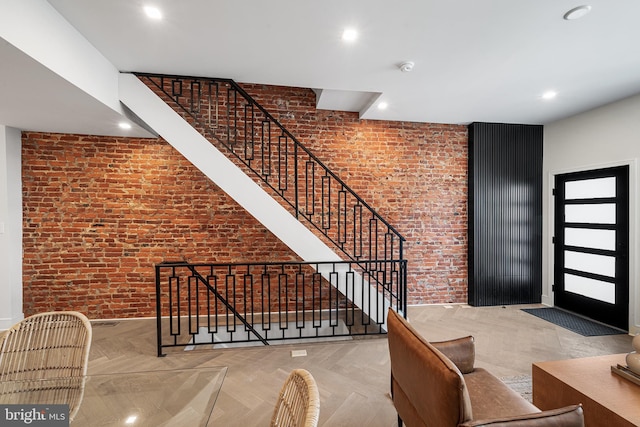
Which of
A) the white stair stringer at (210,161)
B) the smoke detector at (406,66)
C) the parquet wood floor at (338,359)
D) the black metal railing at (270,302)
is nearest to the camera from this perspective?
the parquet wood floor at (338,359)

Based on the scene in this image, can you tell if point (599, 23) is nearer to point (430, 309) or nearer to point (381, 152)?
point (381, 152)

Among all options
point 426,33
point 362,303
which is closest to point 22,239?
point 362,303

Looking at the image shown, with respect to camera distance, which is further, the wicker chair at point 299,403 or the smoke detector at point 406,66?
the smoke detector at point 406,66

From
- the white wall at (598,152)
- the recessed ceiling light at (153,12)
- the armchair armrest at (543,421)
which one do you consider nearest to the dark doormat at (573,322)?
the white wall at (598,152)

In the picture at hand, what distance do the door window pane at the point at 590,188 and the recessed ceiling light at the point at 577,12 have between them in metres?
2.85

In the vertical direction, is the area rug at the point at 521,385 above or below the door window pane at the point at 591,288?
below

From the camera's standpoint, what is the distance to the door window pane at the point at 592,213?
4.02m

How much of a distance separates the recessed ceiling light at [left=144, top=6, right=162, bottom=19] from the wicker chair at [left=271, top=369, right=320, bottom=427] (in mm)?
2680

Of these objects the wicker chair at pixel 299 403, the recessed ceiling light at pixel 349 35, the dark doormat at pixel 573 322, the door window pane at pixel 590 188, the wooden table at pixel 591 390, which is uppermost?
the recessed ceiling light at pixel 349 35

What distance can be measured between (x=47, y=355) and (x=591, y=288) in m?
6.09

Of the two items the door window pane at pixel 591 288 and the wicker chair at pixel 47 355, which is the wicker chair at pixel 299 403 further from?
the door window pane at pixel 591 288

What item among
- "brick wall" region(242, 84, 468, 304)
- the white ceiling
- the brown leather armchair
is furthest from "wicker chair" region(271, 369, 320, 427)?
"brick wall" region(242, 84, 468, 304)

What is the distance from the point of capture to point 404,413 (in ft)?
5.91

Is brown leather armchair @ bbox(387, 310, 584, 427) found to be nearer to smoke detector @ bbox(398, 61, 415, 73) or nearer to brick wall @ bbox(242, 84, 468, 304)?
smoke detector @ bbox(398, 61, 415, 73)
